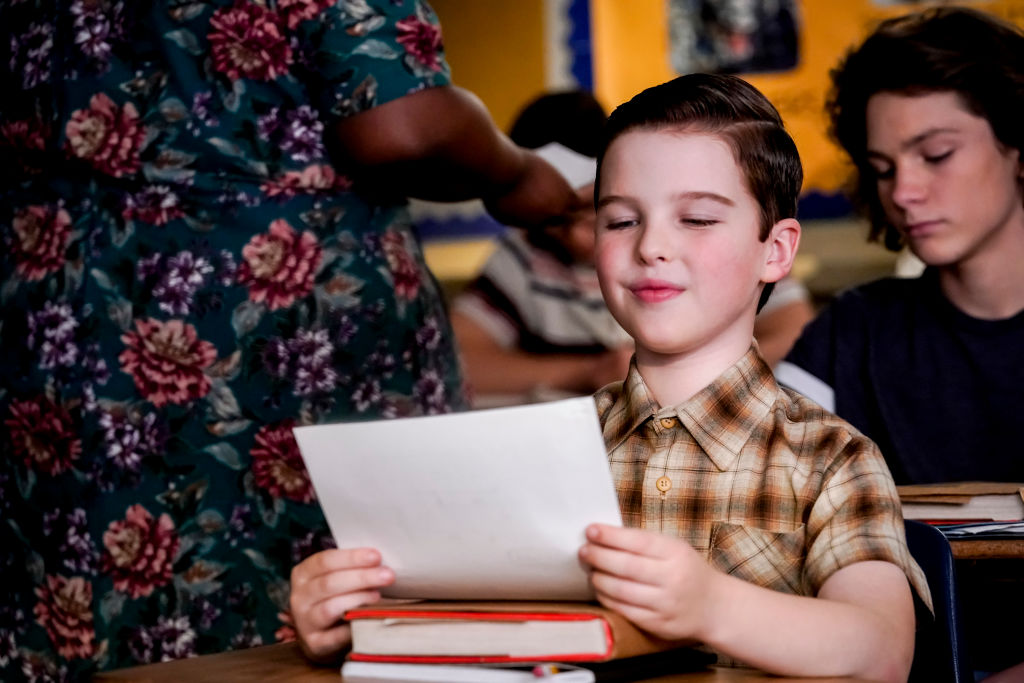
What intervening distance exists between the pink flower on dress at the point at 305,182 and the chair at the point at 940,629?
0.82 m

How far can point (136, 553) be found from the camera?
1.45 meters

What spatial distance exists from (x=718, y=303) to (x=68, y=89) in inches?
33.6

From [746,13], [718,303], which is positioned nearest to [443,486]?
[718,303]

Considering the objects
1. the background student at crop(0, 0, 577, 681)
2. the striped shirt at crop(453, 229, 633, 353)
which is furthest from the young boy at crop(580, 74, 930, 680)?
the striped shirt at crop(453, 229, 633, 353)

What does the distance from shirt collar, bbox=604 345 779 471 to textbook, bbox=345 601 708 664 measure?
0.25m

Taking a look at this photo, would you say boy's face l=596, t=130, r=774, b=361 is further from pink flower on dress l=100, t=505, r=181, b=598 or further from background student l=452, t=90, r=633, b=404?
background student l=452, t=90, r=633, b=404

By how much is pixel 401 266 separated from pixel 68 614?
1.95 feet

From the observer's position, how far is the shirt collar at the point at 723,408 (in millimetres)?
1068

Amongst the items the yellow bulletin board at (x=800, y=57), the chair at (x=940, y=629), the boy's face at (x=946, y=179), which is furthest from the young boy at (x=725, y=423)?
the yellow bulletin board at (x=800, y=57)

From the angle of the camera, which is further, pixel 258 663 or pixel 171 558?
pixel 171 558

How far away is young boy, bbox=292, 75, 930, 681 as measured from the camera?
0.92m

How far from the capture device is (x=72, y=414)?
56.6 inches

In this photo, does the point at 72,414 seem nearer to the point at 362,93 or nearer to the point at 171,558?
the point at 171,558

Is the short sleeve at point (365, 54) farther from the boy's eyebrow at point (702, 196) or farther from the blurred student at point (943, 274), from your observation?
the blurred student at point (943, 274)
